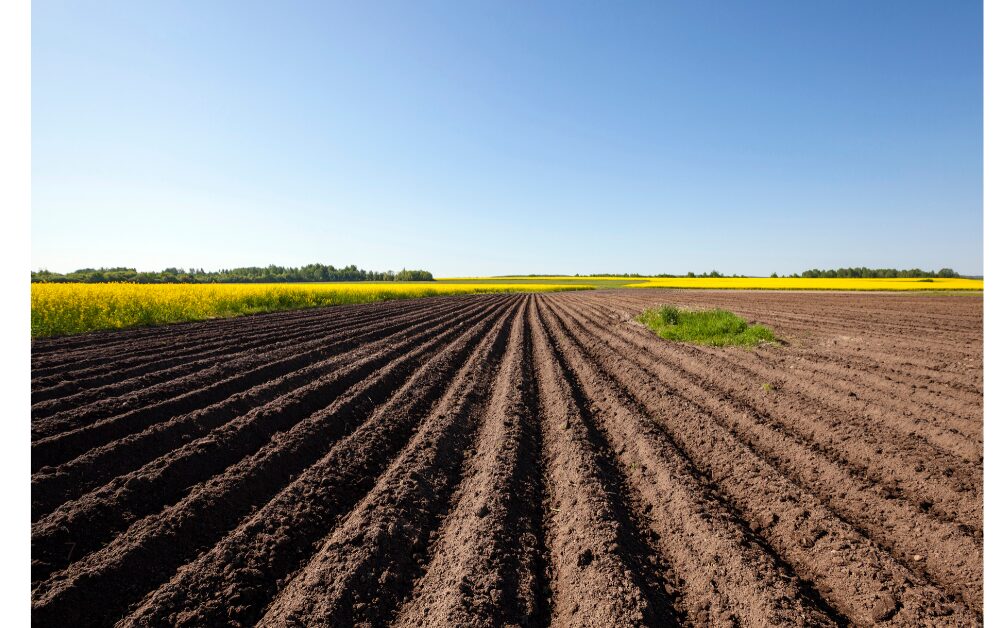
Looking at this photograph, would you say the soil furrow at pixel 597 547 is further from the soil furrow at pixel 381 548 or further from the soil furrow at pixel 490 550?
the soil furrow at pixel 381 548

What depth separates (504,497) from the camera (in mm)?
3723

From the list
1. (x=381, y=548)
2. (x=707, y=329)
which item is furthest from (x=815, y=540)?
(x=707, y=329)

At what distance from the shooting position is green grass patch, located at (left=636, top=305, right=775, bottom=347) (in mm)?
11164

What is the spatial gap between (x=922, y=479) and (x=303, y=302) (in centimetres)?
2574

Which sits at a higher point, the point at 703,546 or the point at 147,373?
the point at 147,373

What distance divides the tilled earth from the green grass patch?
3.21 meters

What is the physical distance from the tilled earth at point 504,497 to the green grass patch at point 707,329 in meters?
3.21

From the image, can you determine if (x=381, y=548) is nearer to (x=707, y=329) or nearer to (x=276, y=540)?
(x=276, y=540)

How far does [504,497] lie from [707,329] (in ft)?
34.1

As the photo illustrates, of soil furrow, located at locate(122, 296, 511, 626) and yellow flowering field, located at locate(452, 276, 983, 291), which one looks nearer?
soil furrow, located at locate(122, 296, 511, 626)

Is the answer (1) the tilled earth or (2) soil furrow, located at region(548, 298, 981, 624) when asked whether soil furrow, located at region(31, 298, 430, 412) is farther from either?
(2) soil furrow, located at region(548, 298, 981, 624)

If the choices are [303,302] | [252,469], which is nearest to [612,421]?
[252,469]

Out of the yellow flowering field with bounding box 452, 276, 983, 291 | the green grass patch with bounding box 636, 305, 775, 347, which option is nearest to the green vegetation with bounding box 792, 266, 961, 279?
the yellow flowering field with bounding box 452, 276, 983, 291

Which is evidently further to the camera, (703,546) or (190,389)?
(190,389)
